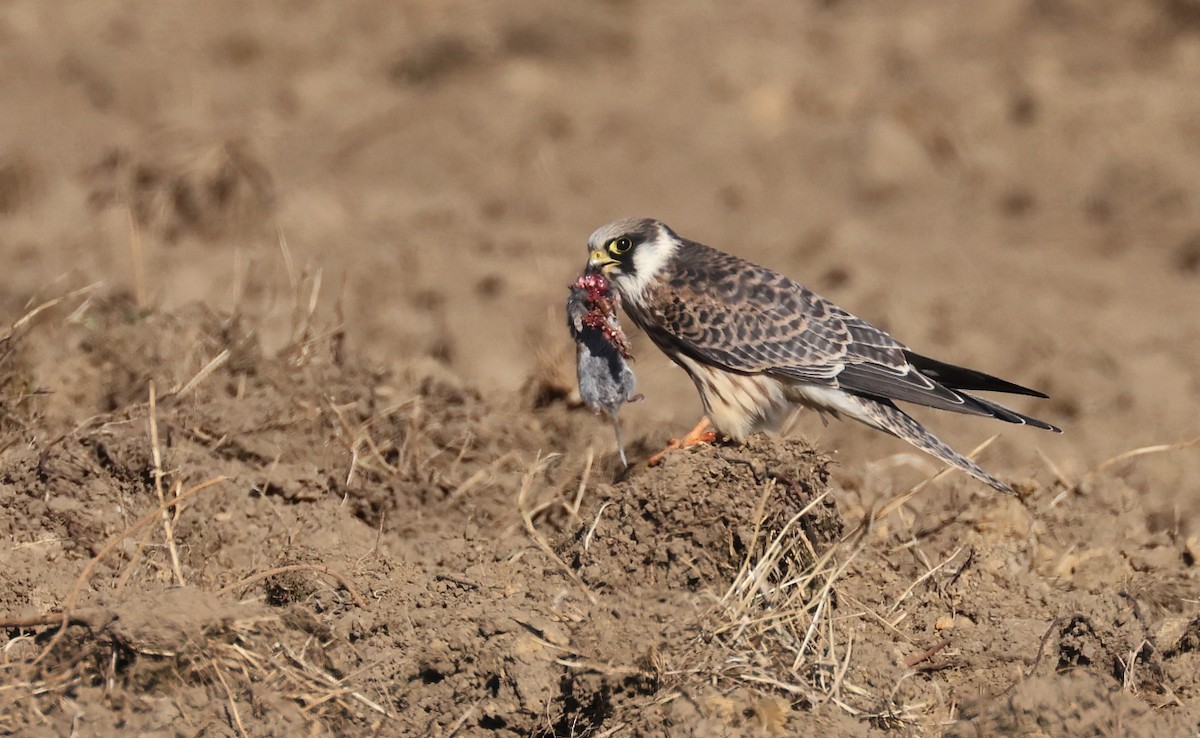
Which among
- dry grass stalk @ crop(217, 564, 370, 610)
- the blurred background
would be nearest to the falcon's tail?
the blurred background

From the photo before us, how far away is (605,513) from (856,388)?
47.6 inches

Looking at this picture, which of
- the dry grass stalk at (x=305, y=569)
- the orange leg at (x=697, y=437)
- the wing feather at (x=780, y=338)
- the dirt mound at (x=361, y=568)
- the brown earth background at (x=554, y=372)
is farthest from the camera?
the wing feather at (x=780, y=338)

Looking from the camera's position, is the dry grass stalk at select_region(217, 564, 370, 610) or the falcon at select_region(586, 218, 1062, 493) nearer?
the dry grass stalk at select_region(217, 564, 370, 610)

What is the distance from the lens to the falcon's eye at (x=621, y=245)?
189 inches

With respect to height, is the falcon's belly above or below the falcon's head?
below

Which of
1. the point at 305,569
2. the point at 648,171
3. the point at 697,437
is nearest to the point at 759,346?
the point at 697,437

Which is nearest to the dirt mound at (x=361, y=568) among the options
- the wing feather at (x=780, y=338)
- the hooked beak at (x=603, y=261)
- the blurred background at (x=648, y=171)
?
the wing feather at (x=780, y=338)

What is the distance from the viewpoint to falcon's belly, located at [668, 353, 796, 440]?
15.2 ft

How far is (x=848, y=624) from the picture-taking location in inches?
142

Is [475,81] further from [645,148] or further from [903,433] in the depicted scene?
[903,433]

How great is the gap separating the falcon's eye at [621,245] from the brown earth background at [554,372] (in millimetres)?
666

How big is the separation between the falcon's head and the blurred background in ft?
2.16

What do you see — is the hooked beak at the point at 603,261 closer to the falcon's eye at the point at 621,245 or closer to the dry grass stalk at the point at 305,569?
the falcon's eye at the point at 621,245

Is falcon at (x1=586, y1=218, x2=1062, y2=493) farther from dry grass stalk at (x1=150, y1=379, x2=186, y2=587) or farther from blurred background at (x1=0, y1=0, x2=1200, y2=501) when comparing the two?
dry grass stalk at (x1=150, y1=379, x2=186, y2=587)
